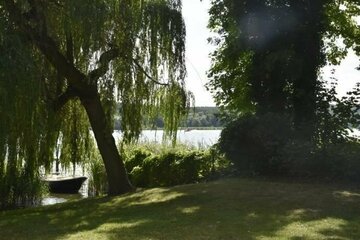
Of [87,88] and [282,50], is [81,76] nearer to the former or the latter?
[87,88]

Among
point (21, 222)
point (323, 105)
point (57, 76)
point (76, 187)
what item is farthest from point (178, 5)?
point (76, 187)

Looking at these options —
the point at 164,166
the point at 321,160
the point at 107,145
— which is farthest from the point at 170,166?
the point at 321,160

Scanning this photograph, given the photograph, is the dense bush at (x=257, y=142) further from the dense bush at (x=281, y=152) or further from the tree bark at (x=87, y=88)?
the tree bark at (x=87, y=88)

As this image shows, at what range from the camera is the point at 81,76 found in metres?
12.7

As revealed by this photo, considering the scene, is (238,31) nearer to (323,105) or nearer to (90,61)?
(323,105)

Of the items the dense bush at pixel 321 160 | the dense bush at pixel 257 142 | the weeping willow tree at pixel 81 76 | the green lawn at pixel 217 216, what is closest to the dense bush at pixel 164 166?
the dense bush at pixel 257 142

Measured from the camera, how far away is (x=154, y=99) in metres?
13.6

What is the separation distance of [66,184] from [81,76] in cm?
930

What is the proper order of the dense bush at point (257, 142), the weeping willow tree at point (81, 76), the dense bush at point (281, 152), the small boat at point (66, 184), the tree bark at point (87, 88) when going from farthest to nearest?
the small boat at point (66, 184)
the dense bush at point (257, 142)
the dense bush at point (281, 152)
the tree bark at point (87, 88)
the weeping willow tree at point (81, 76)

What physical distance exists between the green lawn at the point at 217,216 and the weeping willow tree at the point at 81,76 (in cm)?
209

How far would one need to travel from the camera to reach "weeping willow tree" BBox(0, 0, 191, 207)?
33.1 feet

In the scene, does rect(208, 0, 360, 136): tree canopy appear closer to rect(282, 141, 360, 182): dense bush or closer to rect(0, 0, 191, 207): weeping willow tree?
rect(282, 141, 360, 182): dense bush

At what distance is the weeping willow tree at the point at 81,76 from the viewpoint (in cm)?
1009

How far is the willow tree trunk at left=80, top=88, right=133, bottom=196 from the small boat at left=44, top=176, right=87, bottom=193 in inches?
279
